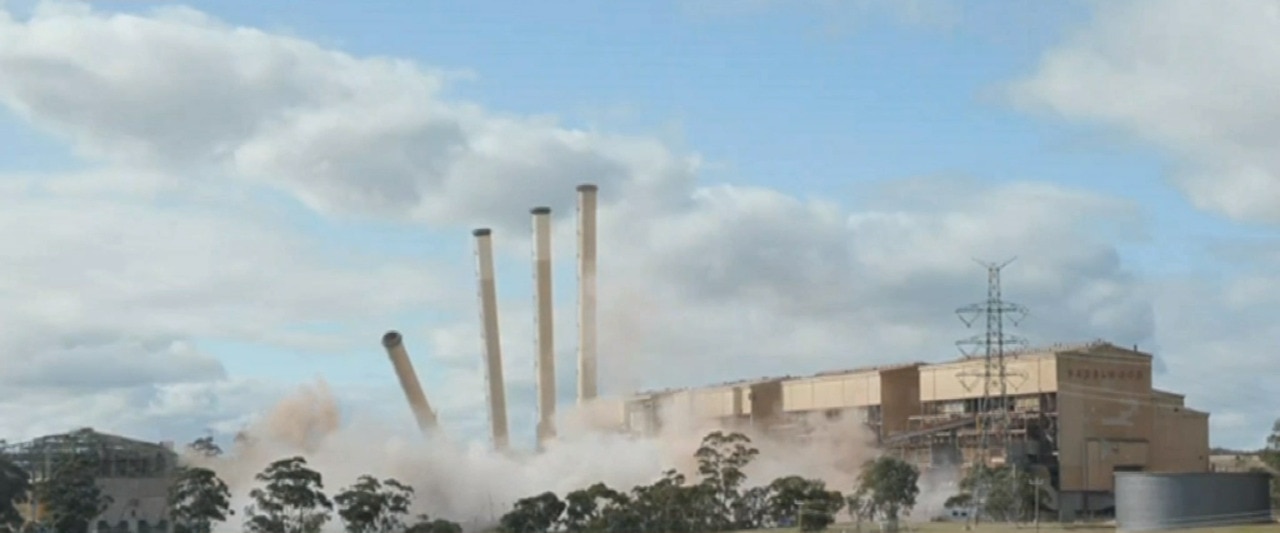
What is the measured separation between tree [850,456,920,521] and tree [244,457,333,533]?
31.2 metres

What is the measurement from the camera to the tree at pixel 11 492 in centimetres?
11100

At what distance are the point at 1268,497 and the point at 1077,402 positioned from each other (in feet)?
72.1

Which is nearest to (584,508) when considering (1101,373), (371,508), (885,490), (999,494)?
(371,508)

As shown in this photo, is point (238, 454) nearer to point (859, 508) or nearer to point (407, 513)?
point (407, 513)

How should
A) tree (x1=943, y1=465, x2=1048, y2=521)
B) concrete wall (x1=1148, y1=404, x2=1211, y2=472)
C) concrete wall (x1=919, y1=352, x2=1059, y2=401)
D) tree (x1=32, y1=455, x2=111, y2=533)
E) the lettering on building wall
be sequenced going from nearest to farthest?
tree (x1=943, y1=465, x2=1048, y2=521), tree (x1=32, y1=455, x2=111, y2=533), the lettering on building wall, concrete wall (x1=919, y1=352, x2=1059, y2=401), concrete wall (x1=1148, y1=404, x2=1211, y2=472)

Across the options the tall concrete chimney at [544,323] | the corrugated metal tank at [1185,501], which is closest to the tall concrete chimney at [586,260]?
the tall concrete chimney at [544,323]

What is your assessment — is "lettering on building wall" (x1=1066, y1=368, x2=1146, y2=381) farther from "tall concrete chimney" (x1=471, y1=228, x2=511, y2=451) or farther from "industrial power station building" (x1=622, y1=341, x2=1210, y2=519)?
"tall concrete chimney" (x1=471, y1=228, x2=511, y2=451)

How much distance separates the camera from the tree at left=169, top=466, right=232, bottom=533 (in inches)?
4063

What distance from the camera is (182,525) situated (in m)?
105

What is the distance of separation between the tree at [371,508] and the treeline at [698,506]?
631 centimetres

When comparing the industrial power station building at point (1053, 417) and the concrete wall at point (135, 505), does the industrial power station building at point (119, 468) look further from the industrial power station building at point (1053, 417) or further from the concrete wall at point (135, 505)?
the industrial power station building at point (1053, 417)

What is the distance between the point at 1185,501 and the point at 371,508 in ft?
147

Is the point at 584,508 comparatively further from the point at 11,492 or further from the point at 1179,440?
the point at 1179,440

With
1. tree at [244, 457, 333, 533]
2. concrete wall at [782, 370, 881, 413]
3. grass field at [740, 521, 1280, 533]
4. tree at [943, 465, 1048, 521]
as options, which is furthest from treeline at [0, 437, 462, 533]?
concrete wall at [782, 370, 881, 413]
